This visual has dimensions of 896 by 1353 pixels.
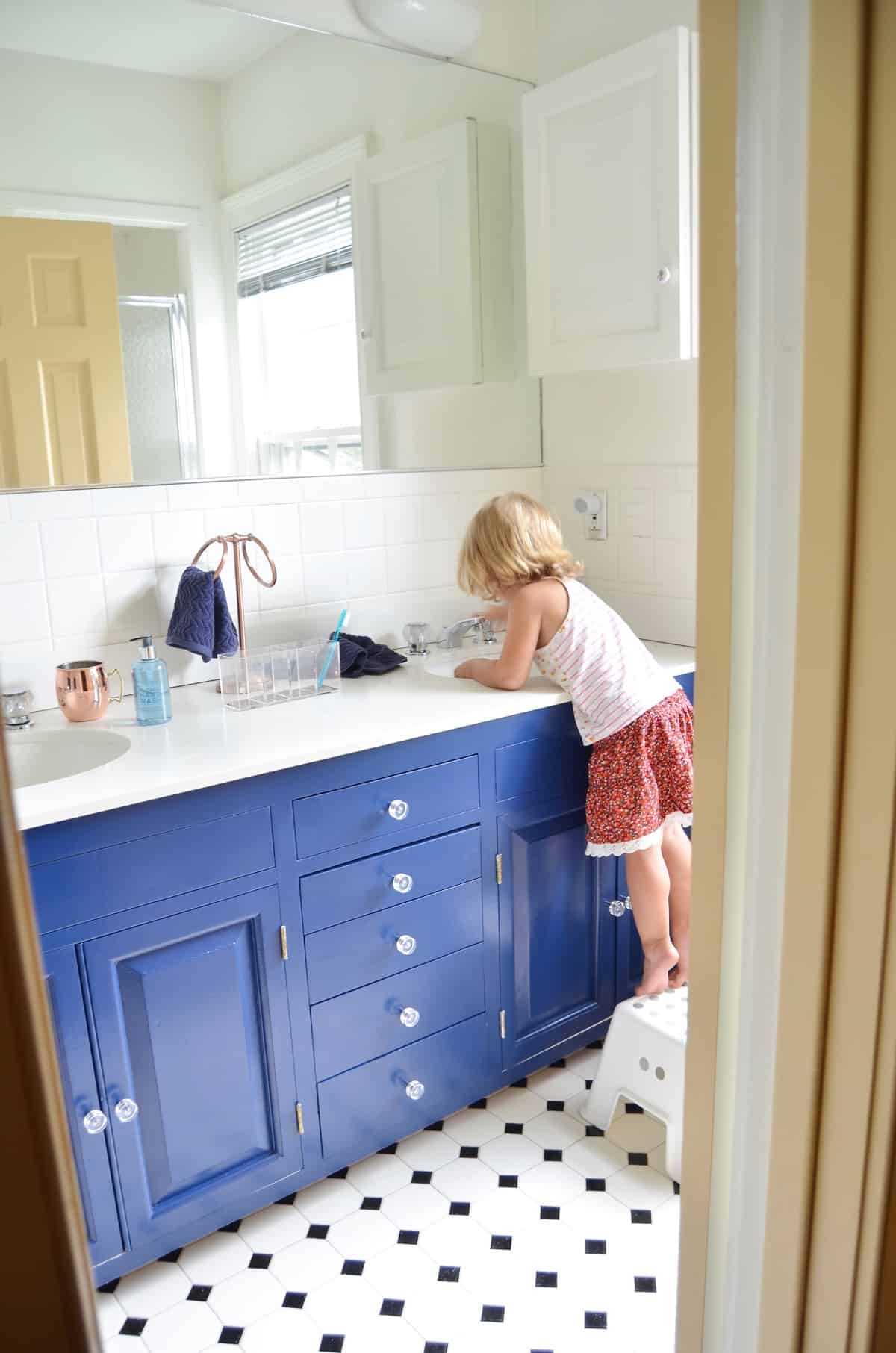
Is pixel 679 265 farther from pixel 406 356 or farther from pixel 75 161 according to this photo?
pixel 75 161

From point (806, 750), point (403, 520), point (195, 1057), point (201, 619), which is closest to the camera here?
point (806, 750)

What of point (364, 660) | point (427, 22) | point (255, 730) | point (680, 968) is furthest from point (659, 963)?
point (427, 22)

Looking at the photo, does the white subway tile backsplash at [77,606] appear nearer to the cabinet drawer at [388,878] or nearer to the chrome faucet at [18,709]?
the chrome faucet at [18,709]

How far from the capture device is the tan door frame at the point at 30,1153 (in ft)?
1.07

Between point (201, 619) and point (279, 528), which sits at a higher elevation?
point (279, 528)

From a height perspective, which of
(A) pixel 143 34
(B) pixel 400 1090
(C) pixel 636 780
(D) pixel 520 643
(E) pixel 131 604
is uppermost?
(A) pixel 143 34

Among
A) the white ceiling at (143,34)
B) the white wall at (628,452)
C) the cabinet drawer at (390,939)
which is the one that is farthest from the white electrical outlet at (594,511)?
the white ceiling at (143,34)

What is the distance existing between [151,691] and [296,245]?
1042mm

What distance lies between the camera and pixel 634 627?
265 cm

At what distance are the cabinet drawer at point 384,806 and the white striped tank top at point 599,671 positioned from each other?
0.26 meters

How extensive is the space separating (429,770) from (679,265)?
1.11 meters

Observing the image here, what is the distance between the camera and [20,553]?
198 centimetres

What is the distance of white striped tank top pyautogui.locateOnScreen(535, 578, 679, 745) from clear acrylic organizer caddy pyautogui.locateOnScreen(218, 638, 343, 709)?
440 mm

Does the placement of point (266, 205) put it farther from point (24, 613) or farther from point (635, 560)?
point (635, 560)
